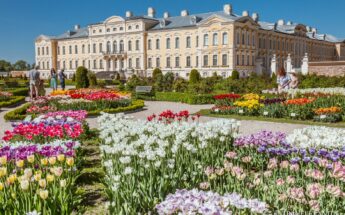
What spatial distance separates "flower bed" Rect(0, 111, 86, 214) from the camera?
11.1ft

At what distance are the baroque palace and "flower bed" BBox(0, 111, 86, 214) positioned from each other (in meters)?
35.2

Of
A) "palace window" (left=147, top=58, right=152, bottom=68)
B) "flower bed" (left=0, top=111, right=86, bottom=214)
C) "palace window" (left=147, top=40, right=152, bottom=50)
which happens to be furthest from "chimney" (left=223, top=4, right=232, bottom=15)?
"flower bed" (left=0, top=111, right=86, bottom=214)

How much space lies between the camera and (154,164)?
4.18 metres

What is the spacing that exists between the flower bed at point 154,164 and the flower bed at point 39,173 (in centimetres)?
44

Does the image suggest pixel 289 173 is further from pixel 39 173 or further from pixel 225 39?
pixel 225 39

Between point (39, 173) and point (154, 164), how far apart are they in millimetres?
1191

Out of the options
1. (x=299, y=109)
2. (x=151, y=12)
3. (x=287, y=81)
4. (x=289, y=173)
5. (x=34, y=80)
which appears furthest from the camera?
(x=151, y=12)

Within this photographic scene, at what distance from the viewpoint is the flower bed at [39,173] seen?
3.38 metres

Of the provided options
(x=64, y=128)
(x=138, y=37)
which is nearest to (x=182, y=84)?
(x=64, y=128)

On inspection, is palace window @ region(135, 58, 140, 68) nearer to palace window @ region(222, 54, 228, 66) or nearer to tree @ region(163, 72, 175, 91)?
palace window @ region(222, 54, 228, 66)

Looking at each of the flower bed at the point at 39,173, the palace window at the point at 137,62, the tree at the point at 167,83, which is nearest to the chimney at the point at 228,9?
the palace window at the point at 137,62

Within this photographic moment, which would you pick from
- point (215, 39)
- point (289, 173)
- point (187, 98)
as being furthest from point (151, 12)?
point (289, 173)

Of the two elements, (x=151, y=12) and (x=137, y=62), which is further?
Result: (x=151, y=12)

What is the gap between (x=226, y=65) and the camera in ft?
139
